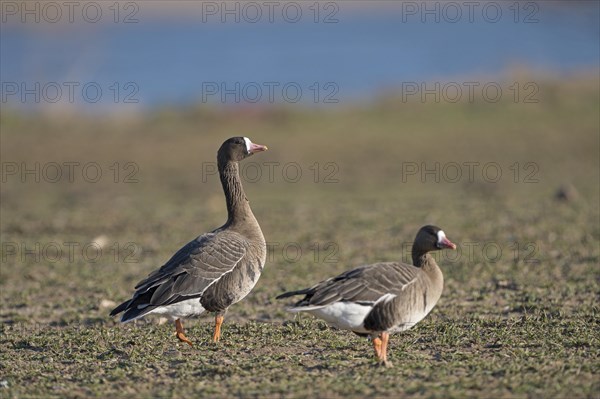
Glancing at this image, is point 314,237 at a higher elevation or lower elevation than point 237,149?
lower

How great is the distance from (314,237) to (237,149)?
4623mm

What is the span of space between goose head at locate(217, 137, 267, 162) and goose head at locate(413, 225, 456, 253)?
2.39m

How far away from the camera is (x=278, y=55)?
5841 centimetres

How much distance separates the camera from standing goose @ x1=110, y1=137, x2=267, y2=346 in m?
7.77

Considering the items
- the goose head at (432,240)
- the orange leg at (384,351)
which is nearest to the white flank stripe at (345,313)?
the orange leg at (384,351)

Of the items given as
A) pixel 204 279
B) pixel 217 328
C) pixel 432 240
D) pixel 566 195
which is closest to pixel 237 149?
pixel 204 279

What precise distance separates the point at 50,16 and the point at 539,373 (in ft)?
116

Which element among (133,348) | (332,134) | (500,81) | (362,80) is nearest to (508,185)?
(332,134)

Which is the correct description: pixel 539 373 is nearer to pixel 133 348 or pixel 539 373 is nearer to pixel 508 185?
pixel 133 348

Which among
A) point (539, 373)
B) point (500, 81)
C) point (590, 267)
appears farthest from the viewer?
point (500, 81)

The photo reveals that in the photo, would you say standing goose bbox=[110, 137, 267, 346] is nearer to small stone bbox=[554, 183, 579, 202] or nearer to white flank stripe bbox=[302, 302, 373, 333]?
white flank stripe bbox=[302, 302, 373, 333]

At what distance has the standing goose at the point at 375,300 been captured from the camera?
22.9ft

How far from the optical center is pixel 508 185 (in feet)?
61.8

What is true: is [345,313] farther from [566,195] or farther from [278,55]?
[278,55]
